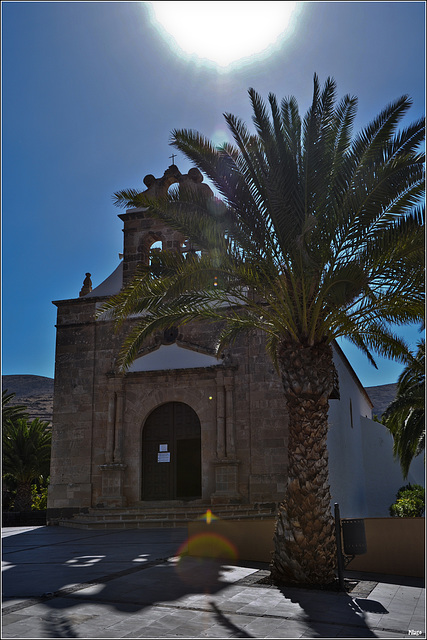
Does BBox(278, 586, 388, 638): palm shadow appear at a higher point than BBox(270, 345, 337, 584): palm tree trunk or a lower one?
lower

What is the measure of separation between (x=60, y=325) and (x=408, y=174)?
1338 cm

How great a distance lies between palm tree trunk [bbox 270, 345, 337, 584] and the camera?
26.6 ft

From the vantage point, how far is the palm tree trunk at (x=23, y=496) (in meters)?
28.1

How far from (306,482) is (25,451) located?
70.1 feet

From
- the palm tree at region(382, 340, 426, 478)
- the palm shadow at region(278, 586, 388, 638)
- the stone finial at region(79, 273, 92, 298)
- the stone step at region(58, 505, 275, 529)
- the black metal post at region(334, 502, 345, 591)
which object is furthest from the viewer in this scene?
the stone finial at region(79, 273, 92, 298)

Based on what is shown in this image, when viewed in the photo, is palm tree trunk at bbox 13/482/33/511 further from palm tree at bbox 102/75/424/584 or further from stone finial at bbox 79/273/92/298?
palm tree at bbox 102/75/424/584

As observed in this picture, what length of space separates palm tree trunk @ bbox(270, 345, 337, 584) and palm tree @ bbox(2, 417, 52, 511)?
20705 millimetres

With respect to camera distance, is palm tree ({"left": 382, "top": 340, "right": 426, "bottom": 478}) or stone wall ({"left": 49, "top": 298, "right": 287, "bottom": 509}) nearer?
stone wall ({"left": 49, "top": 298, "right": 287, "bottom": 509})

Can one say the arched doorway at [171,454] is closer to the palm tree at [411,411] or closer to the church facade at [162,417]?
the church facade at [162,417]

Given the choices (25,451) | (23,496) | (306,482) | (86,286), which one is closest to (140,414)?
(86,286)

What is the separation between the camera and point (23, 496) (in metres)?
28.3

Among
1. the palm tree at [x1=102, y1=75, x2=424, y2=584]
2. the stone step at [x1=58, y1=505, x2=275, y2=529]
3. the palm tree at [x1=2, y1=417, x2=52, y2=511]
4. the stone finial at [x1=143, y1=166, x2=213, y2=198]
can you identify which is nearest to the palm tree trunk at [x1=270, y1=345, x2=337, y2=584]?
the palm tree at [x1=102, y1=75, x2=424, y2=584]

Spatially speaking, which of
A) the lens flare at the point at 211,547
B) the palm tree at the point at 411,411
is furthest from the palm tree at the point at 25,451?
the lens flare at the point at 211,547

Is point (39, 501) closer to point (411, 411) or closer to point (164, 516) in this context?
point (164, 516)
